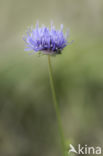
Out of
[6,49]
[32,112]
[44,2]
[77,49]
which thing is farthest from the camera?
[44,2]

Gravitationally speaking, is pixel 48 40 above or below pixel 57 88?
above

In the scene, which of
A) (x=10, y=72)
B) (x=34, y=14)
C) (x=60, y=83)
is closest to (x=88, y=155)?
(x=60, y=83)

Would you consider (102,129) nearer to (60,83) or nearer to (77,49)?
(60,83)

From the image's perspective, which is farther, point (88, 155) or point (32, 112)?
point (32, 112)

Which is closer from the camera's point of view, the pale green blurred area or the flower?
the flower

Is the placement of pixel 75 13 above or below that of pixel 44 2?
below

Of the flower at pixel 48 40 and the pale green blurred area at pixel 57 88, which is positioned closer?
the flower at pixel 48 40

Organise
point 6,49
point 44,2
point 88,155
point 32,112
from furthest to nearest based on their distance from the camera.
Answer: point 44,2 < point 6,49 < point 32,112 < point 88,155

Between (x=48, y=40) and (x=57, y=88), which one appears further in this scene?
(x=57, y=88)
